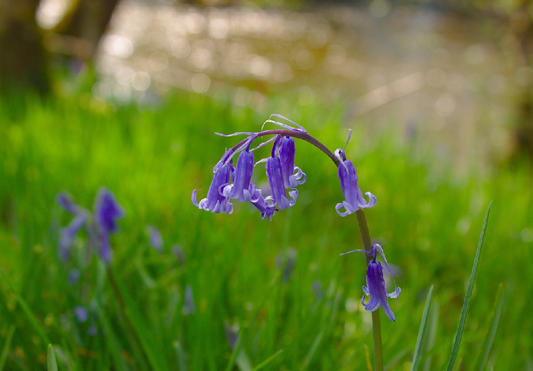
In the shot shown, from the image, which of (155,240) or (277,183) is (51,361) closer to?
(277,183)

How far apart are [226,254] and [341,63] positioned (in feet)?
26.9

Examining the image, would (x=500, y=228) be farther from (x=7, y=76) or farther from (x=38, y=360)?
(x=7, y=76)

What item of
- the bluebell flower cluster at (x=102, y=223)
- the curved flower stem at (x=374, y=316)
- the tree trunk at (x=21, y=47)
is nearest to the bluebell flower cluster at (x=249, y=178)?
the curved flower stem at (x=374, y=316)

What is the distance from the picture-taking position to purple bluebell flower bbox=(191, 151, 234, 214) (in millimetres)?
720

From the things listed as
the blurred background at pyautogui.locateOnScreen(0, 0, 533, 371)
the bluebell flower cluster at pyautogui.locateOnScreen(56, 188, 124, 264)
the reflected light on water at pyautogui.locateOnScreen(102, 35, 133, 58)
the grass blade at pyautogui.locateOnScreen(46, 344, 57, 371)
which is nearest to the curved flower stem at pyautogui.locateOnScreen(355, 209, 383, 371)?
the blurred background at pyautogui.locateOnScreen(0, 0, 533, 371)

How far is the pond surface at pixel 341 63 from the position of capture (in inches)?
251

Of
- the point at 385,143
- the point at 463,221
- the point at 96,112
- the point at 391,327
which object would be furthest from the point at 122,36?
the point at 391,327

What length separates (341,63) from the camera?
9.16m

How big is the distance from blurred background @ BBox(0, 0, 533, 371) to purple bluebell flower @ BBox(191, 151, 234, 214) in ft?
0.41

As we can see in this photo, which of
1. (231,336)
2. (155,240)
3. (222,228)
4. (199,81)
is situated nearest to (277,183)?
(231,336)

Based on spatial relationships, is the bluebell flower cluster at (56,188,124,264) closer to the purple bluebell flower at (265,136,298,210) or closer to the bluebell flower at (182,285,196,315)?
the bluebell flower at (182,285,196,315)

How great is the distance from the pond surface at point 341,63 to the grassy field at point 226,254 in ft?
4.26

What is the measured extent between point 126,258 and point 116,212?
0.32 m

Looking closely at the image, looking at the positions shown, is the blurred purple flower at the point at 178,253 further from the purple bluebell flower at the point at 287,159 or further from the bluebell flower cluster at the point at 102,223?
the purple bluebell flower at the point at 287,159
